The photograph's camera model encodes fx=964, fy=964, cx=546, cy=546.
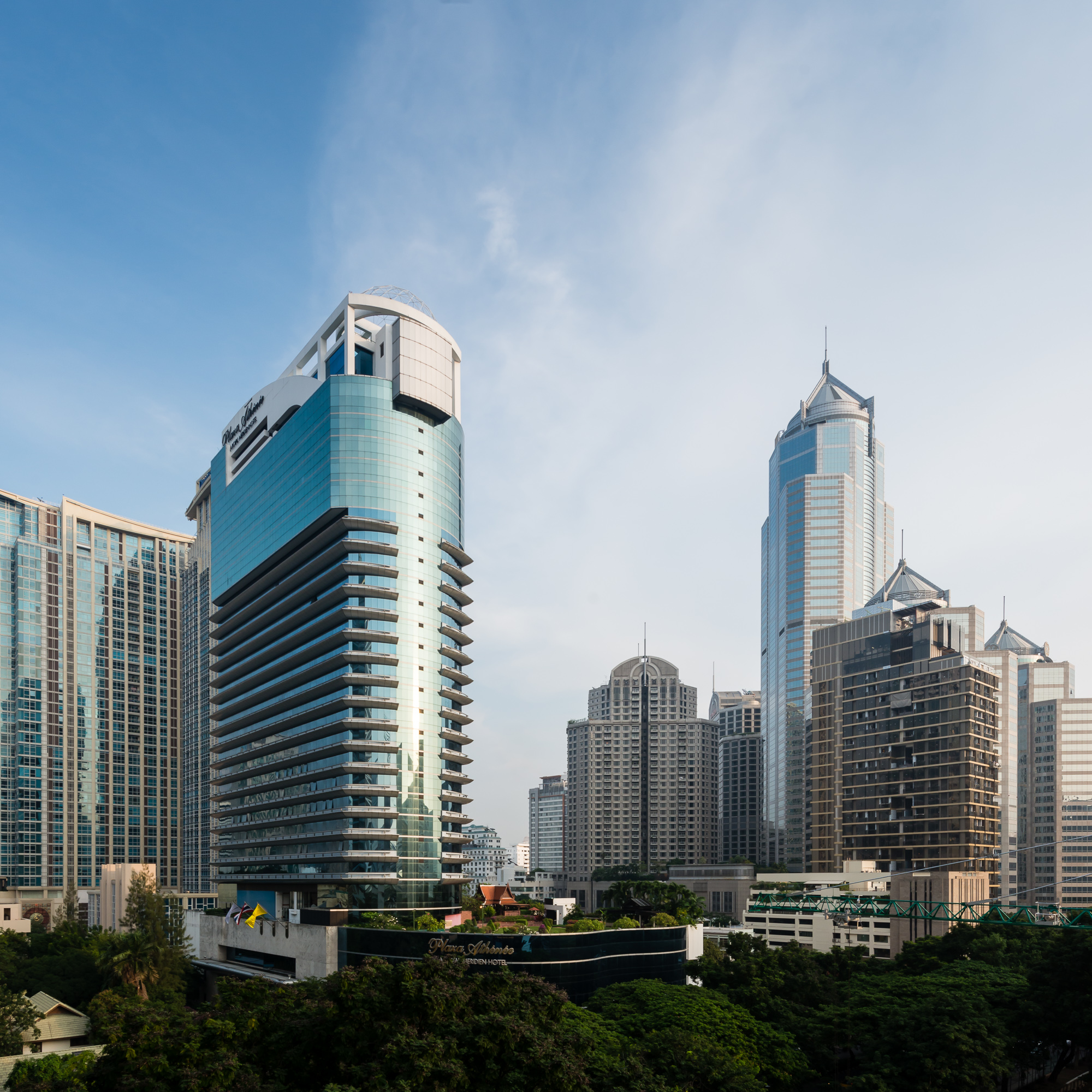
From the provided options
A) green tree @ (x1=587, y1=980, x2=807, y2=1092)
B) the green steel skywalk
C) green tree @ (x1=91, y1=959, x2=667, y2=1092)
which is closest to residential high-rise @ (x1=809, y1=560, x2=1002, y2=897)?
the green steel skywalk

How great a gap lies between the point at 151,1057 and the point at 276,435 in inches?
3909

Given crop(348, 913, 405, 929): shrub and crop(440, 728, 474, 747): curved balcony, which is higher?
crop(440, 728, 474, 747): curved balcony

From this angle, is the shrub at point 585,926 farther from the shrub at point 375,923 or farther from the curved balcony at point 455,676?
the curved balcony at point 455,676

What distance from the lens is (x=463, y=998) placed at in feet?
147

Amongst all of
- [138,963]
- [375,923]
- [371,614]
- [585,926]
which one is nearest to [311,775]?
[371,614]

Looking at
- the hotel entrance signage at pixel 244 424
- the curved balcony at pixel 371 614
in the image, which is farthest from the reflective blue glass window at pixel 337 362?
the curved balcony at pixel 371 614

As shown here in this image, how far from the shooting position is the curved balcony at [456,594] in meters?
121

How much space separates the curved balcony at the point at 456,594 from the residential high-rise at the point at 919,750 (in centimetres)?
9247

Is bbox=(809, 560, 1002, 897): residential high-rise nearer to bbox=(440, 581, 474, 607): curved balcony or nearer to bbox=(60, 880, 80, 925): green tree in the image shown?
bbox=(440, 581, 474, 607): curved balcony

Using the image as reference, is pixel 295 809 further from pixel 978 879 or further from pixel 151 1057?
pixel 978 879

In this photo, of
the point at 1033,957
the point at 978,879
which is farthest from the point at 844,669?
the point at 1033,957

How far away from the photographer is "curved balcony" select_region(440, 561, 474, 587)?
4788 inches

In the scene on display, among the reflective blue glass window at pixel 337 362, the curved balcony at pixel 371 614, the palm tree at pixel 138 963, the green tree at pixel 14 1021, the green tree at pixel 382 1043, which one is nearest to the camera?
the green tree at pixel 382 1043

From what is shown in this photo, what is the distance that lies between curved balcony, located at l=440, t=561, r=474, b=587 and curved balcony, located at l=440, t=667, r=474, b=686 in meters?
11.3
